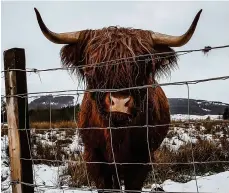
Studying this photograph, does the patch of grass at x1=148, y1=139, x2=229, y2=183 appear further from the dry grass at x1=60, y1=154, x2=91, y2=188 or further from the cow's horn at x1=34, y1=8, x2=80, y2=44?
the cow's horn at x1=34, y1=8, x2=80, y2=44

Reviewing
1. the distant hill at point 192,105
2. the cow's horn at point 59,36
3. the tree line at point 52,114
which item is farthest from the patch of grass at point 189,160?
the tree line at point 52,114

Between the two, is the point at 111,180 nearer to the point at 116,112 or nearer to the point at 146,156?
the point at 146,156

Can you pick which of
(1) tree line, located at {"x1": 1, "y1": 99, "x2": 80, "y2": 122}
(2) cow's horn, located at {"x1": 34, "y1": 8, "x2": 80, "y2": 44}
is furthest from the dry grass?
(1) tree line, located at {"x1": 1, "y1": 99, "x2": 80, "y2": 122}

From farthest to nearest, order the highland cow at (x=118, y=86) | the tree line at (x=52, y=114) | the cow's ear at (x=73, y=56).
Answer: the tree line at (x=52, y=114), the cow's ear at (x=73, y=56), the highland cow at (x=118, y=86)

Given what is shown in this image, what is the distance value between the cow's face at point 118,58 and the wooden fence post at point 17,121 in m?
0.47

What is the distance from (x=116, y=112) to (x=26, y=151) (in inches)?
26.9

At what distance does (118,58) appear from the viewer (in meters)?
3.30

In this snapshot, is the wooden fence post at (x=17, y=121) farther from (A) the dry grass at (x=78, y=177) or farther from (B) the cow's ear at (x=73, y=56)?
(A) the dry grass at (x=78, y=177)

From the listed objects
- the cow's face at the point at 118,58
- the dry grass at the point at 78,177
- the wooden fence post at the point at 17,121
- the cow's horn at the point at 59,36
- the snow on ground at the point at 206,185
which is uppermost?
the cow's horn at the point at 59,36

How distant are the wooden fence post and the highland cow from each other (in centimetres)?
44

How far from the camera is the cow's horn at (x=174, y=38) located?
3.15 m

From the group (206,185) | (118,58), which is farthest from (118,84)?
(206,185)

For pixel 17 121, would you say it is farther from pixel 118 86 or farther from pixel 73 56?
pixel 73 56

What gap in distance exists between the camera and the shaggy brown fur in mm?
3195
